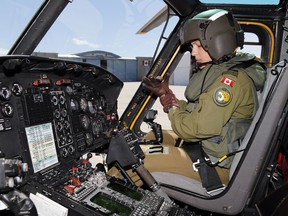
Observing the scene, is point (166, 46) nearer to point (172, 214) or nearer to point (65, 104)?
point (65, 104)

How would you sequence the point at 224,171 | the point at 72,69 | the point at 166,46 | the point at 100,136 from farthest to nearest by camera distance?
the point at 166,46 → the point at 100,136 → the point at 72,69 → the point at 224,171

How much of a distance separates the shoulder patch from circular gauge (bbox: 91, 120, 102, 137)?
97 cm

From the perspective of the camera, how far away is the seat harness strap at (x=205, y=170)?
5.18 feet

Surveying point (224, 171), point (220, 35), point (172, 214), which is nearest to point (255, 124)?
point (224, 171)

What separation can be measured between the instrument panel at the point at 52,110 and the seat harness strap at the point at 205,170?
589mm

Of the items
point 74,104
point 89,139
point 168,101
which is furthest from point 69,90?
point 168,101

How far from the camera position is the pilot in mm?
1463

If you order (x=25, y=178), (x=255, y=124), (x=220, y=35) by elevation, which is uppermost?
(x=220, y=35)

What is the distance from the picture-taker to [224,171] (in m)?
1.65

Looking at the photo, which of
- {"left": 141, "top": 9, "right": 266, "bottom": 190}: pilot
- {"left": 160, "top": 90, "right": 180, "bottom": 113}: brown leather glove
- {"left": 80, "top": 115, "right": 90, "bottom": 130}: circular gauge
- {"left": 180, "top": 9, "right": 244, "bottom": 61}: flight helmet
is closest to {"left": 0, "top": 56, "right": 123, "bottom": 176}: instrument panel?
{"left": 80, "top": 115, "right": 90, "bottom": 130}: circular gauge

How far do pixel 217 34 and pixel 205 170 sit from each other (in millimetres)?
747

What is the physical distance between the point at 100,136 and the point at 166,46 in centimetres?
99

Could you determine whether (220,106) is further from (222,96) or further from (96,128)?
(96,128)

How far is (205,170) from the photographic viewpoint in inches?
63.3
